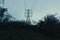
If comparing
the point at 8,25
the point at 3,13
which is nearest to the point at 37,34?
the point at 8,25

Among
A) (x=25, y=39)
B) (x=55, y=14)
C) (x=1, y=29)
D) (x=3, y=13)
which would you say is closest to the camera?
(x=25, y=39)

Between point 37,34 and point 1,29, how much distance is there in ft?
8.43

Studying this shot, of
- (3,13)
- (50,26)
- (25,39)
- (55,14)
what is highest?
(3,13)

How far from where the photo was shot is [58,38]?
1508 centimetres

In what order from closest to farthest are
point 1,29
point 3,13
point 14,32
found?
1. point 14,32
2. point 1,29
3. point 3,13

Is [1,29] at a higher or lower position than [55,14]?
lower

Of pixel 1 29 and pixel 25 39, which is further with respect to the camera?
pixel 1 29

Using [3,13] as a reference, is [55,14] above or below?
below

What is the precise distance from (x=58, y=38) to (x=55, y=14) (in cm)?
1238

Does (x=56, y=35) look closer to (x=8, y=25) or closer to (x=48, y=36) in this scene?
(x=48, y=36)

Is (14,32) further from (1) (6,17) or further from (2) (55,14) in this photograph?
(1) (6,17)

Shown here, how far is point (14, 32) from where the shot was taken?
15039mm

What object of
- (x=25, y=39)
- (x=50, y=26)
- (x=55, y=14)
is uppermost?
(x=55, y=14)

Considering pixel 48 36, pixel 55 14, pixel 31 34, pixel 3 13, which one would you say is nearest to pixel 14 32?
pixel 31 34
